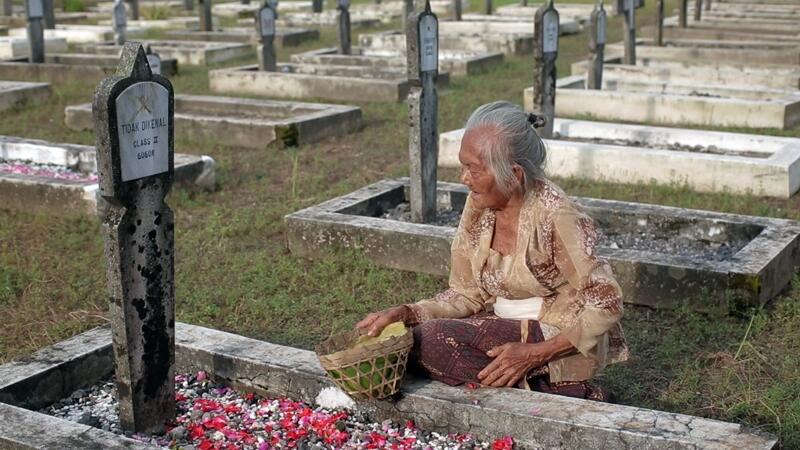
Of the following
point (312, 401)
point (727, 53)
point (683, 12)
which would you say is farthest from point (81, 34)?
point (312, 401)

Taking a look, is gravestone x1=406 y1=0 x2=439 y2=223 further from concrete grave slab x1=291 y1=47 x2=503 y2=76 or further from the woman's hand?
concrete grave slab x1=291 y1=47 x2=503 y2=76

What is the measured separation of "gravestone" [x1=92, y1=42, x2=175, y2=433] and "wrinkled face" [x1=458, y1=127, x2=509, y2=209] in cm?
107

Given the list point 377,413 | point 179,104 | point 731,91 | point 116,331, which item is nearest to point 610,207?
point 377,413

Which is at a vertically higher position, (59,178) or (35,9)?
(35,9)

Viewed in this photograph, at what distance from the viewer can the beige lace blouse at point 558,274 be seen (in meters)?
3.78

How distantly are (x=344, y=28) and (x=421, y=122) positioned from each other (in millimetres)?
8943

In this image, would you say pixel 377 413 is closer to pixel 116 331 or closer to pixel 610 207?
pixel 116 331

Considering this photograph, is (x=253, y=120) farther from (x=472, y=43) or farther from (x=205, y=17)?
(x=205, y=17)

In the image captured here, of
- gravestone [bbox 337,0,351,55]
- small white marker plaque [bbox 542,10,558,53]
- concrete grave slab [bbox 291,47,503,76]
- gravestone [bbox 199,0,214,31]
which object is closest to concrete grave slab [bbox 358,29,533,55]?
gravestone [bbox 337,0,351,55]

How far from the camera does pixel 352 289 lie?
6129 millimetres

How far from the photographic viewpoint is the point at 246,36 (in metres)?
19.0

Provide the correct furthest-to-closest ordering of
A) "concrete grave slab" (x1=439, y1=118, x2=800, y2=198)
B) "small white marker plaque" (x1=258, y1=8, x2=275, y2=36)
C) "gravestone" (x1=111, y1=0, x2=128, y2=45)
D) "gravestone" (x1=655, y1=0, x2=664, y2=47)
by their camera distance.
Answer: "gravestone" (x1=111, y1=0, x2=128, y2=45) → "gravestone" (x1=655, y1=0, x2=664, y2=47) → "small white marker plaque" (x1=258, y1=8, x2=275, y2=36) → "concrete grave slab" (x1=439, y1=118, x2=800, y2=198)

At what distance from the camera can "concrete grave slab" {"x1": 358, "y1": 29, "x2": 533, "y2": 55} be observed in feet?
55.0

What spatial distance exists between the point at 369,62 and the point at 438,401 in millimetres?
11205
